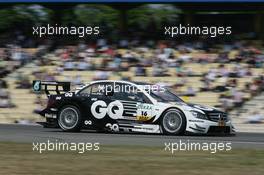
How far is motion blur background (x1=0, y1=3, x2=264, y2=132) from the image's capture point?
22.4 metres

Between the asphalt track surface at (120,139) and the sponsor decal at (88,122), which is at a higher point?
A: the sponsor decal at (88,122)

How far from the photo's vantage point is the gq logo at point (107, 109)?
16.1 meters

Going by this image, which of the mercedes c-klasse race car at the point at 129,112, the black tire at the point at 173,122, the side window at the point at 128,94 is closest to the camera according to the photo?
the black tire at the point at 173,122

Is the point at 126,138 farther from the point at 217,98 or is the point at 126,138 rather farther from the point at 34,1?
the point at 34,1

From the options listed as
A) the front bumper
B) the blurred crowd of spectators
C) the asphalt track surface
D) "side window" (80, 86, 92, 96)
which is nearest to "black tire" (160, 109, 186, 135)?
the front bumper

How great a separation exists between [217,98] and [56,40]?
7808mm

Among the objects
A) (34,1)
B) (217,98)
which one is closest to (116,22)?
(34,1)

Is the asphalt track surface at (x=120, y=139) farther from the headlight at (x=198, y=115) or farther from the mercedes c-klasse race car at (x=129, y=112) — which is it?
the headlight at (x=198, y=115)
